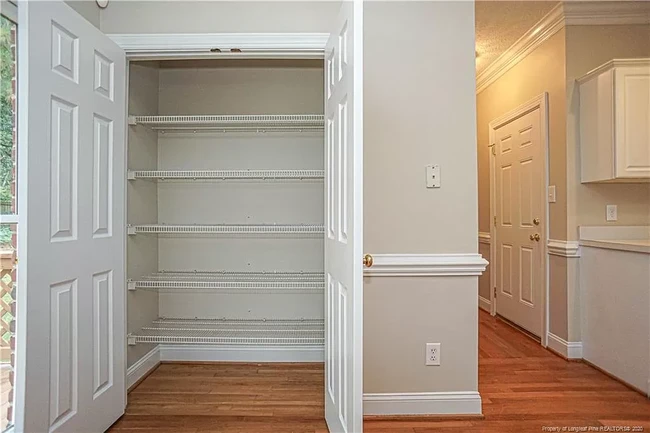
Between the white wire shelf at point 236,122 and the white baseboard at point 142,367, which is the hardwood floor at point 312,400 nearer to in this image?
the white baseboard at point 142,367

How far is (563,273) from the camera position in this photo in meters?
3.26

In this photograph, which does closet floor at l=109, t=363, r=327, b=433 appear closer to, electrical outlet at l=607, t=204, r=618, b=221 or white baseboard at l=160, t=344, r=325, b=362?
white baseboard at l=160, t=344, r=325, b=362

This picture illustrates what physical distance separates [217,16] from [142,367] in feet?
7.38

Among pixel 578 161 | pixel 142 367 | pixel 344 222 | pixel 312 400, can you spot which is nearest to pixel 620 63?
pixel 578 161

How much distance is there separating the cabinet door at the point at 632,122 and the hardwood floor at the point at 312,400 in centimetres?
145

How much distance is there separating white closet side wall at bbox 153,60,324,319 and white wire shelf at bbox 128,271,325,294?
0.06 meters

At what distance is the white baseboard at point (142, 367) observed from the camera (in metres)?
2.65

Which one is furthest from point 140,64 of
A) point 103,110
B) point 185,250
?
point 185,250

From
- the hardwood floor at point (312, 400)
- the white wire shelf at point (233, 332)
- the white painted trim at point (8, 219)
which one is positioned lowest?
the hardwood floor at point (312, 400)

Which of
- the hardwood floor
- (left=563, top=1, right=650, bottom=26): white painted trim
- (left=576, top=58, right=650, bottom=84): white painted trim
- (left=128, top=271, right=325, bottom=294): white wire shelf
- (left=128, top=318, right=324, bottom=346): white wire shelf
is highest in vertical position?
(left=563, top=1, right=650, bottom=26): white painted trim

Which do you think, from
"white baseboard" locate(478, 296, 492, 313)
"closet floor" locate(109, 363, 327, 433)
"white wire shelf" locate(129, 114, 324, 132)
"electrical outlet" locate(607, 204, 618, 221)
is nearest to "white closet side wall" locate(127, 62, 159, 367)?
"white wire shelf" locate(129, 114, 324, 132)

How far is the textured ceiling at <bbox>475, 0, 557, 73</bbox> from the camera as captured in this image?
10.4 ft

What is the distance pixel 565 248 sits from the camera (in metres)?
3.21

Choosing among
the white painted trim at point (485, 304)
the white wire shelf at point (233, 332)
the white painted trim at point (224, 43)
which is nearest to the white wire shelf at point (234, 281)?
the white wire shelf at point (233, 332)
